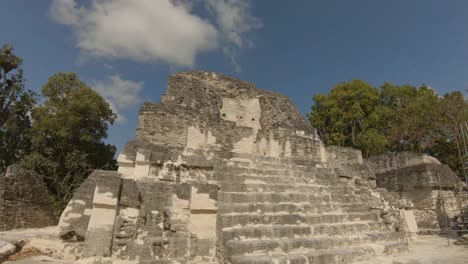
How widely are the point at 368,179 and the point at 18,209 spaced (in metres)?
11.0

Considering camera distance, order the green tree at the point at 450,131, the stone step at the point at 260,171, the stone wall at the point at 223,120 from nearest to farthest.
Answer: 1. the stone step at the point at 260,171
2. the stone wall at the point at 223,120
3. the green tree at the point at 450,131

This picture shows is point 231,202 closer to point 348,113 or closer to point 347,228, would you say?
point 347,228

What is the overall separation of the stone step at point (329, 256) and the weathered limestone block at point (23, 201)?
888cm

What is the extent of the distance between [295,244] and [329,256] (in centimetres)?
50

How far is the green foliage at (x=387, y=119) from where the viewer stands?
702 inches

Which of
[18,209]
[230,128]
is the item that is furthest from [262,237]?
[18,209]

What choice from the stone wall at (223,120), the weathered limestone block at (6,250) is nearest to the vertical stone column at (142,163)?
the stone wall at (223,120)

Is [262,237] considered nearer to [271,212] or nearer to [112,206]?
[271,212]

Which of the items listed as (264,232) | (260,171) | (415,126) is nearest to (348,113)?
(415,126)

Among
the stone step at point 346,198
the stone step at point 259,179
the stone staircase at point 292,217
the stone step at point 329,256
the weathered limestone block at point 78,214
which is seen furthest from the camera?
the stone step at point 346,198

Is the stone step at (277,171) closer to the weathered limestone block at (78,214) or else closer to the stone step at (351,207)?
the stone step at (351,207)

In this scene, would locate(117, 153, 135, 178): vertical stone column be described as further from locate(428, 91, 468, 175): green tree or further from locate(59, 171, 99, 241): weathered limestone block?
locate(428, 91, 468, 175): green tree

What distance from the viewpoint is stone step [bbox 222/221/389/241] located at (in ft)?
14.1

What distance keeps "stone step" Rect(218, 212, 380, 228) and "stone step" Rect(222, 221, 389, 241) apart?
11 centimetres
